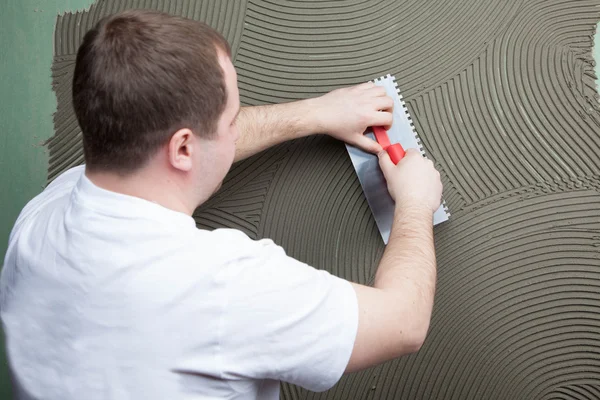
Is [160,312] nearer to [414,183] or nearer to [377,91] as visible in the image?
[414,183]

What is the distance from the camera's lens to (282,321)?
766mm

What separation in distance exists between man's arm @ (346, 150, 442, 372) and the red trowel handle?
0.05 metres

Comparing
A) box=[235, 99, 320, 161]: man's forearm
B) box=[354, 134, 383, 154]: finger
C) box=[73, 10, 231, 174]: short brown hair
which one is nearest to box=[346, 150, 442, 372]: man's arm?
box=[354, 134, 383, 154]: finger

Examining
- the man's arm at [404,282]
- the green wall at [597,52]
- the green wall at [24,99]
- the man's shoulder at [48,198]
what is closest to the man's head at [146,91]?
the man's shoulder at [48,198]

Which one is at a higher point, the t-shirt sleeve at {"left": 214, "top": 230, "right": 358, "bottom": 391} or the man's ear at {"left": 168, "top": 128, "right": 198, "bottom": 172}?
the man's ear at {"left": 168, "top": 128, "right": 198, "bottom": 172}

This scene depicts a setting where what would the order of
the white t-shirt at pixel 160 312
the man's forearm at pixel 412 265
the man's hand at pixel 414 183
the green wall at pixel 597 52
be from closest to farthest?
the white t-shirt at pixel 160 312
the man's forearm at pixel 412 265
the man's hand at pixel 414 183
the green wall at pixel 597 52

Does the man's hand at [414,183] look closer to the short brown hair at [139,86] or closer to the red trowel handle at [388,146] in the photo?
the red trowel handle at [388,146]

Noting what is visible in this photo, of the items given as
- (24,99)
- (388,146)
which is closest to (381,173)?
(388,146)

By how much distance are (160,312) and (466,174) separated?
780mm

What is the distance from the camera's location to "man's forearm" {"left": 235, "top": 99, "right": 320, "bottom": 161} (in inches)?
48.6

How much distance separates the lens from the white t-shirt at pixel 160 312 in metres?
0.75

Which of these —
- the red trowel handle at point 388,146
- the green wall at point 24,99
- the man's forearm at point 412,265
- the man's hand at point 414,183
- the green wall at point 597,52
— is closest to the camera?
the man's forearm at point 412,265

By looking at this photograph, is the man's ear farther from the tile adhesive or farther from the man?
the tile adhesive

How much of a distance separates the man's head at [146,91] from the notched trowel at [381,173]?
48cm
